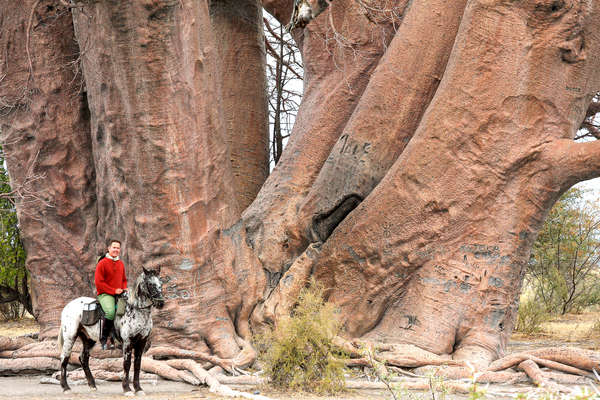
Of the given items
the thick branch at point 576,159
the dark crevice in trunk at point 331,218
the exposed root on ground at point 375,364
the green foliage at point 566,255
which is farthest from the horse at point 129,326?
the green foliage at point 566,255

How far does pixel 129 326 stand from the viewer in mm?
4613

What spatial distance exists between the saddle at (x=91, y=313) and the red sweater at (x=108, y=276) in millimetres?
97

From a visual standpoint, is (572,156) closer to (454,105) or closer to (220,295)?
(454,105)

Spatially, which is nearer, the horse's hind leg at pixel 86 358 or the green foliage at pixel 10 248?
the horse's hind leg at pixel 86 358

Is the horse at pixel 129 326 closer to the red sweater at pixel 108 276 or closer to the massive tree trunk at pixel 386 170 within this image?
the red sweater at pixel 108 276

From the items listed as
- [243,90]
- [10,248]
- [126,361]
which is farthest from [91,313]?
[10,248]

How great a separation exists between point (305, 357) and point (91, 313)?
1471 mm

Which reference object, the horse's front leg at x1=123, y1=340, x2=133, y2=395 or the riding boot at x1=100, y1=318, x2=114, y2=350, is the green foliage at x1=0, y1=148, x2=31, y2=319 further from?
the horse's front leg at x1=123, y1=340, x2=133, y2=395

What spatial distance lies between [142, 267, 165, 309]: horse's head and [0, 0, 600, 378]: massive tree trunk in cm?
145

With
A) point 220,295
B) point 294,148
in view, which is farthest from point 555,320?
point 220,295

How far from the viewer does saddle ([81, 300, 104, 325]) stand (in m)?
4.75

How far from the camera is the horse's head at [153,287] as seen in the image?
453cm

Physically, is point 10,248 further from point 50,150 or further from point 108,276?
point 108,276

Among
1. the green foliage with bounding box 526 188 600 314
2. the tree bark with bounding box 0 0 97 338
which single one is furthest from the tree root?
the green foliage with bounding box 526 188 600 314
